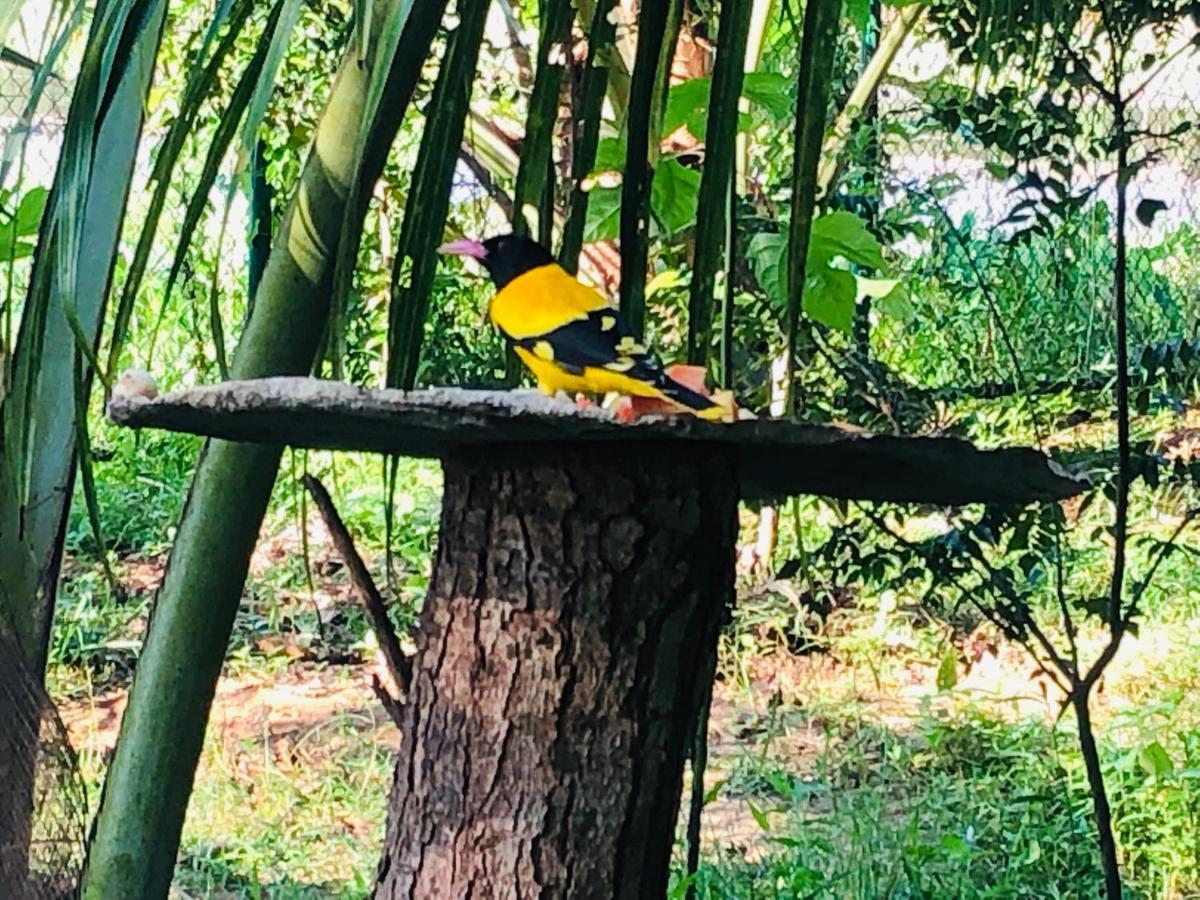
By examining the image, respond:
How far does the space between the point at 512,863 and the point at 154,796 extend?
20cm

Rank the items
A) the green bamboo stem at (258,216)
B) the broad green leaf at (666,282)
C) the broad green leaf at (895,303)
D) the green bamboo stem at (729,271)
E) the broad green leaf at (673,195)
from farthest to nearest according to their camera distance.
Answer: the broad green leaf at (895,303) → the broad green leaf at (666,282) → the green bamboo stem at (258,216) → the broad green leaf at (673,195) → the green bamboo stem at (729,271)

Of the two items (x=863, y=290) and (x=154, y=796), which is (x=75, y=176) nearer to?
(x=154, y=796)

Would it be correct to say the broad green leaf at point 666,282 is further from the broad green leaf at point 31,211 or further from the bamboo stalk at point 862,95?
the broad green leaf at point 31,211

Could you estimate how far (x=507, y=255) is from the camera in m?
0.81

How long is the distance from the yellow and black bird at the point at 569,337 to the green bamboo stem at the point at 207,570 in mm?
102

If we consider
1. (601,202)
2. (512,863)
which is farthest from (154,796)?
(601,202)

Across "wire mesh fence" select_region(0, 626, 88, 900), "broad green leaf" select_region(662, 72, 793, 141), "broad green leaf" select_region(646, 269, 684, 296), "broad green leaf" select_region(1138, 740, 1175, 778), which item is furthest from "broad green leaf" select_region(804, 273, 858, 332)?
"broad green leaf" select_region(1138, 740, 1175, 778)

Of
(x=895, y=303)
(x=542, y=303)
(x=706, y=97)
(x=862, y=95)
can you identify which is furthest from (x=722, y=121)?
→ (x=862, y=95)

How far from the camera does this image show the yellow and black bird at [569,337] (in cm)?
61

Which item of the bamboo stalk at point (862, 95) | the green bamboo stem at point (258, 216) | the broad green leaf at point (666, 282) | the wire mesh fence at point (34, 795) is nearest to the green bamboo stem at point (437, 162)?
the wire mesh fence at point (34, 795)

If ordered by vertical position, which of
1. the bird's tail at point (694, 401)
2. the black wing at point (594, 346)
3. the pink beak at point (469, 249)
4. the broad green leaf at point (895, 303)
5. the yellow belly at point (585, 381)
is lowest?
the bird's tail at point (694, 401)

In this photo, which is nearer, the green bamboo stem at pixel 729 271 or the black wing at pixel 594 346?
the green bamboo stem at pixel 729 271

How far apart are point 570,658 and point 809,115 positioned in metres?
0.37

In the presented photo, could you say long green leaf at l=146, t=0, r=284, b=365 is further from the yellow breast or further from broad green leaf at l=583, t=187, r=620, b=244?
broad green leaf at l=583, t=187, r=620, b=244
